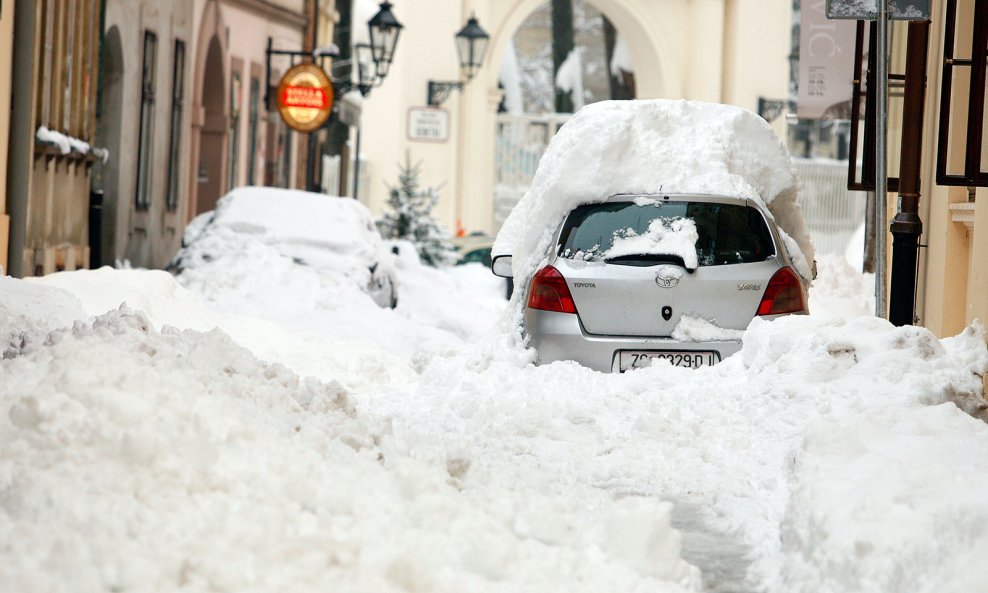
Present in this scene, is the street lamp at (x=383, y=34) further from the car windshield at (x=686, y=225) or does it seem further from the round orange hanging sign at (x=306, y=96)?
the car windshield at (x=686, y=225)

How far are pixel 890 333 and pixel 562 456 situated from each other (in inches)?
69.1

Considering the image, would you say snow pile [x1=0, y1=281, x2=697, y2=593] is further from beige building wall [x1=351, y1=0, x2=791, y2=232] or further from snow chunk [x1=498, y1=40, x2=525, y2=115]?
snow chunk [x1=498, y1=40, x2=525, y2=115]

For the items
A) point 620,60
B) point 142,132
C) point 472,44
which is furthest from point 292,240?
point 620,60

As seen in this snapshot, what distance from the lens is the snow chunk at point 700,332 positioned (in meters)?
8.81

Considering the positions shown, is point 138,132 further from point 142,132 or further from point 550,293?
point 550,293

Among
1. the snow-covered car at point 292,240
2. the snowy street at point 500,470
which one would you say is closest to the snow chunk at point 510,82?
the snow-covered car at point 292,240

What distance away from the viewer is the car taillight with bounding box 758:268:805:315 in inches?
352

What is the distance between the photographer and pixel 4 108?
41.7 feet

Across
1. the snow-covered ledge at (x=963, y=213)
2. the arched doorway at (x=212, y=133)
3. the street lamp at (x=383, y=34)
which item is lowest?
the snow-covered ledge at (x=963, y=213)

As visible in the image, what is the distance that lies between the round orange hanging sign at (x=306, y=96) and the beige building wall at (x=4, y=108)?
28.7 feet

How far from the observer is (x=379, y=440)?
5906 millimetres

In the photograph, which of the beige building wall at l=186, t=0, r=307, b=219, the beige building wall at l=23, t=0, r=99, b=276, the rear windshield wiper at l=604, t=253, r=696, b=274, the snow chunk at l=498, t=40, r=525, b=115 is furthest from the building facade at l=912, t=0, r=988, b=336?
the snow chunk at l=498, t=40, r=525, b=115

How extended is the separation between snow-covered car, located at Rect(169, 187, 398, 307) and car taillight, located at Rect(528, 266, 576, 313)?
6.94m

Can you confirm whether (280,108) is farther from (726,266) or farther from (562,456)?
(562,456)
